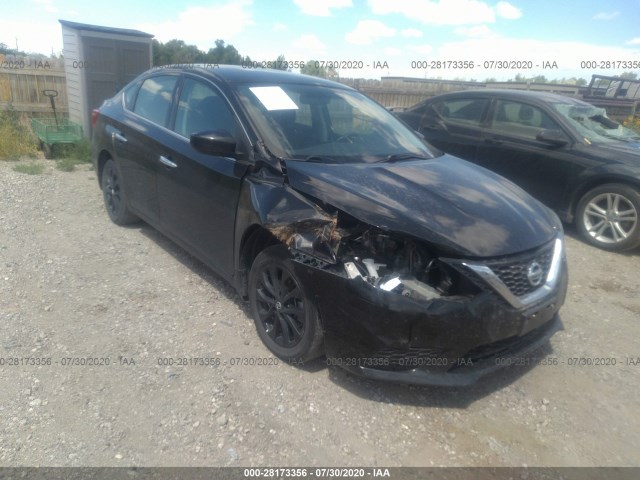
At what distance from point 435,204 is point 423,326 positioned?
0.75 m

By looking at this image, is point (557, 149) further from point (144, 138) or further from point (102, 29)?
point (102, 29)

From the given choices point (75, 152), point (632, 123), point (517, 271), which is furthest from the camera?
point (632, 123)

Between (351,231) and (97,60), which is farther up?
(97,60)

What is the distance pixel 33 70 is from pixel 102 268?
8112 mm

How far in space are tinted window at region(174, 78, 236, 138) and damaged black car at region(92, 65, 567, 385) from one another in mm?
14

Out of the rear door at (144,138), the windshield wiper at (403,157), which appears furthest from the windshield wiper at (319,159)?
the rear door at (144,138)

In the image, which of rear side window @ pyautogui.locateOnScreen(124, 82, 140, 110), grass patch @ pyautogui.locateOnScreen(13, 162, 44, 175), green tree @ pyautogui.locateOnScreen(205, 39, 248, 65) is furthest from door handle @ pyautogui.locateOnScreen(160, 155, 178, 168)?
green tree @ pyautogui.locateOnScreen(205, 39, 248, 65)

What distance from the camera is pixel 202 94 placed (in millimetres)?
3867

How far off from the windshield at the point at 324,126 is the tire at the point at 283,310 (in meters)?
0.73

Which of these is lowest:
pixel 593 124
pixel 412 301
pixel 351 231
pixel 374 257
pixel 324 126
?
pixel 412 301

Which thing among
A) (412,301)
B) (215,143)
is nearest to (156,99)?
(215,143)

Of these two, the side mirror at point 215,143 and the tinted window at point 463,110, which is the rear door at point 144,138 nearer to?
the side mirror at point 215,143

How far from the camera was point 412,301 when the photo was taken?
2488 mm

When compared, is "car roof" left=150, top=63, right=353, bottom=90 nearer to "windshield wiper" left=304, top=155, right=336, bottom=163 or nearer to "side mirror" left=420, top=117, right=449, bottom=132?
"windshield wiper" left=304, top=155, right=336, bottom=163
